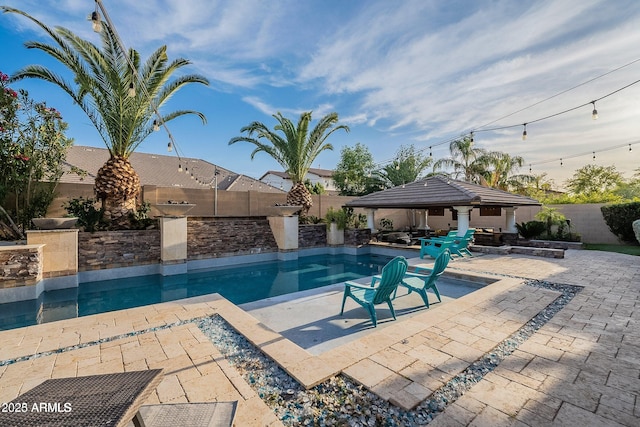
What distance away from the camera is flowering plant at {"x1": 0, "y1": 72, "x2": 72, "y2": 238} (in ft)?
28.5

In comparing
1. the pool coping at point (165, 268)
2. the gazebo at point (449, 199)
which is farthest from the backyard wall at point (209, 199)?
the pool coping at point (165, 268)

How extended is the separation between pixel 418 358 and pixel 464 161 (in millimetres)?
22849

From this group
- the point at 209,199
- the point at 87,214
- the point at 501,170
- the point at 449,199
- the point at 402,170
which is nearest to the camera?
the point at 87,214

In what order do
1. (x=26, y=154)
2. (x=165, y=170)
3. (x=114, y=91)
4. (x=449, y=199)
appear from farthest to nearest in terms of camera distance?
(x=165, y=170)
(x=449, y=199)
(x=114, y=91)
(x=26, y=154)

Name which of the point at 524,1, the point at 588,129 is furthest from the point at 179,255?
the point at 588,129

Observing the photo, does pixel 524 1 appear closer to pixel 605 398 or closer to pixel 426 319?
pixel 426 319

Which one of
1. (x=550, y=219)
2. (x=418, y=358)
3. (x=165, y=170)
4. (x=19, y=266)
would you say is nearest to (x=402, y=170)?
(x=550, y=219)

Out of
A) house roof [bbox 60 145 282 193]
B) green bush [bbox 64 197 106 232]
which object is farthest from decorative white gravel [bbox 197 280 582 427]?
house roof [bbox 60 145 282 193]

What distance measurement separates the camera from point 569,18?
7098mm

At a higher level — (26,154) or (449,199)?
(26,154)

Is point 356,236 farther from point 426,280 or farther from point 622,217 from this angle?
point 622,217

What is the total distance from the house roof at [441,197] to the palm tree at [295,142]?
10.4 ft

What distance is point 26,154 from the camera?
8.95 meters

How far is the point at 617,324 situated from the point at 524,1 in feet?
23.8
